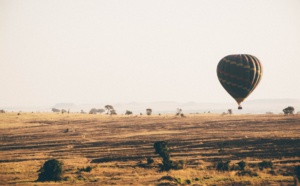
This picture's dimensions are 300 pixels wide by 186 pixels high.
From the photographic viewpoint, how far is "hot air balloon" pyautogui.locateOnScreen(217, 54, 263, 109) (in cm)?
4794

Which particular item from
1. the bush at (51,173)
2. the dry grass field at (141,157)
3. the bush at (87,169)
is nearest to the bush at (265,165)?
the dry grass field at (141,157)

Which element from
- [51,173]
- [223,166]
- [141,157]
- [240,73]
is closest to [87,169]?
[51,173]

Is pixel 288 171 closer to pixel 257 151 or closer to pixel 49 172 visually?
pixel 257 151

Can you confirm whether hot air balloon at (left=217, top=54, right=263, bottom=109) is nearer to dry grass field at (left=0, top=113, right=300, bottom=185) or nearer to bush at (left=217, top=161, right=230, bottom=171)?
dry grass field at (left=0, top=113, right=300, bottom=185)

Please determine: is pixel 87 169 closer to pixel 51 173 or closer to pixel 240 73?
pixel 51 173

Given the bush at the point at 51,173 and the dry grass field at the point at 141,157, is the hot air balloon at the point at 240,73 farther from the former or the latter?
the bush at the point at 51,173

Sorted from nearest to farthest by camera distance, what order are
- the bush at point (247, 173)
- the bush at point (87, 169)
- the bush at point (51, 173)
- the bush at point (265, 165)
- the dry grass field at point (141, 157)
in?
the dry grass field at point (141, 157) → the bush at point (51, 173) → the bush at point (247, 173) → the bush at point (265, 165) → the bush at point (87, 169)

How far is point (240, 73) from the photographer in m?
47.9

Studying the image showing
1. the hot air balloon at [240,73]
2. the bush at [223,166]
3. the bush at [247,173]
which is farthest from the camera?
the hot air balloon at [240,73]

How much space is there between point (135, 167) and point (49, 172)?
378 inches

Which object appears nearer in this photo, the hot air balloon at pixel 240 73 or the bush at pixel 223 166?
the bush at pixel 223 166

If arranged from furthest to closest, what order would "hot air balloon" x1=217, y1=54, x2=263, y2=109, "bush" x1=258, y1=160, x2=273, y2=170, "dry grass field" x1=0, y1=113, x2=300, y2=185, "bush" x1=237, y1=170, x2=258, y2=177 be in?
"hot air balloon" x1=217, y1=54, x2=263, y2=109, "bush" x1=258, y1=160, x2=273, y2=170, "bush" x1=237, y1=170, x2=258, y2=177, "dry grass field" x1=0, y1=113, x2=300, y2=185

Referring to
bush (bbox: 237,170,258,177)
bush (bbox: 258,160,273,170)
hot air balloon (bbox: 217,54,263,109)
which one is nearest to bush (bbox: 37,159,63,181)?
bush (bbox: 237,170,258,177)

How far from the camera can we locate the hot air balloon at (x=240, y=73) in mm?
47938
